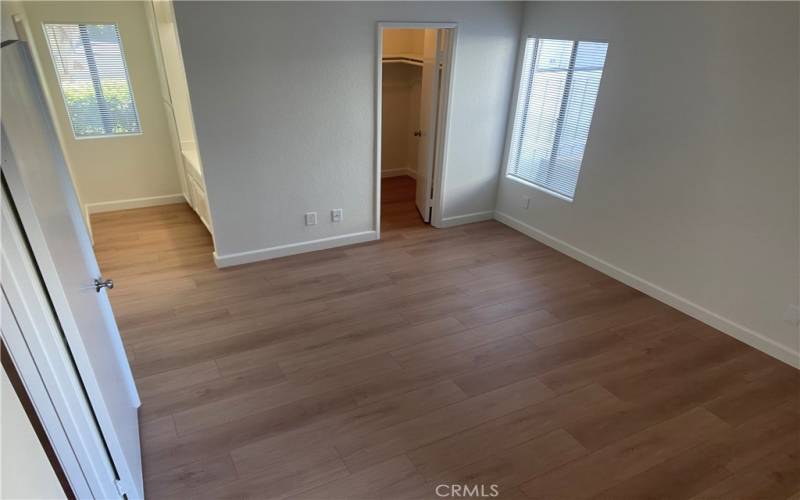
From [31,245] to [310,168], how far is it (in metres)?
2.91

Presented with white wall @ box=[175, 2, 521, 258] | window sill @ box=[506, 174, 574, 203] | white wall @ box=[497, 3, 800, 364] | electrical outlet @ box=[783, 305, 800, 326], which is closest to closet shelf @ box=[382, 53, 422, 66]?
white wall @ box=[175, 2, 521, 258]

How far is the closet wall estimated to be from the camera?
593cm

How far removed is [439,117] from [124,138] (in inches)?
137

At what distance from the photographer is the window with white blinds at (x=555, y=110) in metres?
3.97

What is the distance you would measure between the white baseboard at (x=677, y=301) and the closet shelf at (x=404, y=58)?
2.33 meters

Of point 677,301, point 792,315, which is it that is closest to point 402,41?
point 677,301

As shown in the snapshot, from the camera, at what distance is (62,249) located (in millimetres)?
1552

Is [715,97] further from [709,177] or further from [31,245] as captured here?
[31,245]

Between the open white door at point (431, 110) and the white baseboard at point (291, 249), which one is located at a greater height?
the open white door at point (431, 110)

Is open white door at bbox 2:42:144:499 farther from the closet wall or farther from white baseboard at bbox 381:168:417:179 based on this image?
white baseboard at bbox 381:168:417:179

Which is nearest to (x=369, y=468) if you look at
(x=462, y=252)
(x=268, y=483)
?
(x=268, y=483)

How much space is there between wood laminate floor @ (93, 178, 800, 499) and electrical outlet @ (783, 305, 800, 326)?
308mm

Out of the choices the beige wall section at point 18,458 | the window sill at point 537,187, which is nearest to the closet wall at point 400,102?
the window sill at point 537,187

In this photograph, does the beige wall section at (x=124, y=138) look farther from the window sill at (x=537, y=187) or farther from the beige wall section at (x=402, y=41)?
the window sill at (x=537, y=187)
